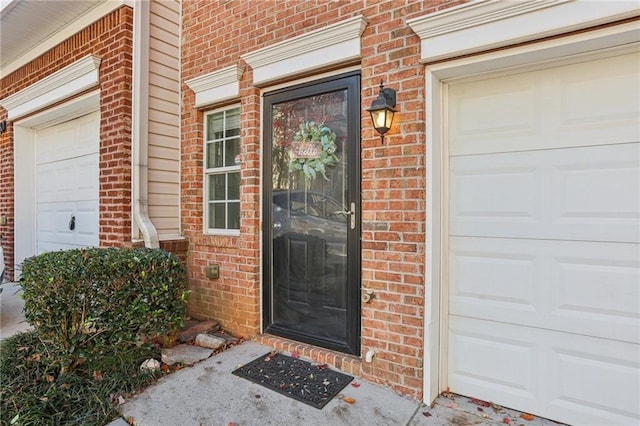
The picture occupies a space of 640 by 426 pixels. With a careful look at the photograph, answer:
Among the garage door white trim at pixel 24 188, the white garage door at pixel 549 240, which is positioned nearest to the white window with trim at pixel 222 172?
the white garage door at pixel 549 240

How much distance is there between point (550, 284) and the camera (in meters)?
2.15

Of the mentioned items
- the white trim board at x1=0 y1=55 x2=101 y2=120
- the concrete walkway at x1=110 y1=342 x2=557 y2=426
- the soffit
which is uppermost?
the soffit

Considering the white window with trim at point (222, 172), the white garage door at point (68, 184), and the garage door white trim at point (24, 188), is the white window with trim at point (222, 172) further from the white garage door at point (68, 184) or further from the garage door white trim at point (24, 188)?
the garage door white trim at point (24, 188)

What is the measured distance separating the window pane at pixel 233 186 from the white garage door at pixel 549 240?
2081 millimetres

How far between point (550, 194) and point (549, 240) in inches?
11.2

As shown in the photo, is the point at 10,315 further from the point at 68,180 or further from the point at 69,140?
the point at 69,140

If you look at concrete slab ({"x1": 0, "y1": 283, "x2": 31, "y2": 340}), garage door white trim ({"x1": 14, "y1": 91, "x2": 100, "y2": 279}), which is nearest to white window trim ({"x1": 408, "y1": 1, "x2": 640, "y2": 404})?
concrete slab ({"x1": 0, "y1": 283, "x2": 31, "y2": 340})

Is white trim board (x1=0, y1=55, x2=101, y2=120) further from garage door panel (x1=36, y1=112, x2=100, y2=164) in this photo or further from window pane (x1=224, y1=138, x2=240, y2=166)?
window pane (x1=224, y1=138, x2=240, y2=166)

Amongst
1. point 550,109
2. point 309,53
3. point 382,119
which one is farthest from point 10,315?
point 550,109

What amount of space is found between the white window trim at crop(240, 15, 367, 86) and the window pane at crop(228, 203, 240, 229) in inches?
48.1

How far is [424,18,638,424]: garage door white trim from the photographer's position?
210 centimetres

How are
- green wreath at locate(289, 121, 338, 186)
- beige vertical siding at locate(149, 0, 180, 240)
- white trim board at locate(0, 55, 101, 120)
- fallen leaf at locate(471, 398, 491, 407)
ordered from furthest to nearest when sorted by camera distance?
white trim board at locate(0, 55, 101, 120) → beige vertical siding at locate(149, 0, 180, 240) → green wreath at locate(289, 121, 338, 186) → fallen leaf at locate(471, 398, 491, 407)

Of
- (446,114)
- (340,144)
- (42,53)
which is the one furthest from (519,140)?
(42,53)

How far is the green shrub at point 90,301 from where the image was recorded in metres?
2.47
